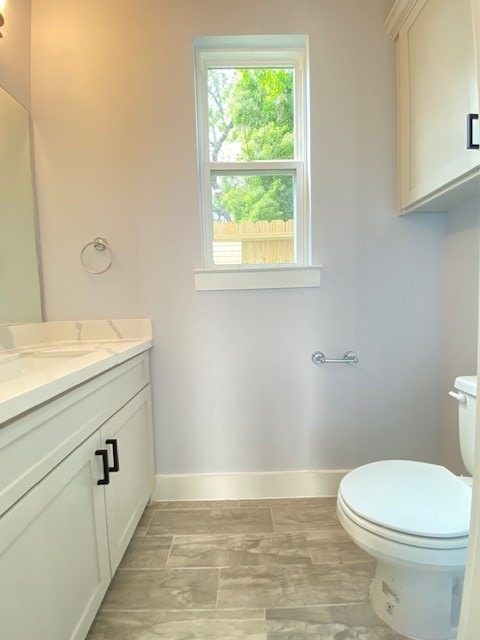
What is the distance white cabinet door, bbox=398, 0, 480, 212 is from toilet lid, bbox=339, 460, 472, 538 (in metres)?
1.04

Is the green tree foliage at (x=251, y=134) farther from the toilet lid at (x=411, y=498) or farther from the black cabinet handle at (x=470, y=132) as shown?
the toilet lid at (x=411, y=498)

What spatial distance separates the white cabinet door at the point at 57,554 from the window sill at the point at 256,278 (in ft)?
2.92

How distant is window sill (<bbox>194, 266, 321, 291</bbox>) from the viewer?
1620 mm

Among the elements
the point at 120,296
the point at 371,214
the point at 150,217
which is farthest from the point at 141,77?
the point at 371,214

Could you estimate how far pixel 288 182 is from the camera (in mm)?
1720

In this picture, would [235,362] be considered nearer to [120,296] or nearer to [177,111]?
[120,296]

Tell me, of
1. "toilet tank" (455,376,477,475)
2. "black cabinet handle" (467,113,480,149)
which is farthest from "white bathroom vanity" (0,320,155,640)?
"black cabinet handle" (467,113,480,149)

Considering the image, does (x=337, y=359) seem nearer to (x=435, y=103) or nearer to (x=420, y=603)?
(x=420, y=603)

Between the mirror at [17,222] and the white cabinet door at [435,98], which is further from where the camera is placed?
the mirror at [17,222]

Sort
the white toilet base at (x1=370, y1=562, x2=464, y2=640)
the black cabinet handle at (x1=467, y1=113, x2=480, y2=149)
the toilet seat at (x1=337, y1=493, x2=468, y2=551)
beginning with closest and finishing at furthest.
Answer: the toilet seat at (x1=337, y1=493, x2=468, y2=551)
the white toilet base at (x1=370, y1=562, x2=464, y2=640)
the black cabinet handle at (x1=467, y1=113, x2=480, y2=149)

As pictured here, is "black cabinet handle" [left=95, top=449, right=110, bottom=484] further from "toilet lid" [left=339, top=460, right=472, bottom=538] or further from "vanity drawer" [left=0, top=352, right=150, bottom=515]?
"toilet lid" [left=339, top=460, right=472, bottom=538]

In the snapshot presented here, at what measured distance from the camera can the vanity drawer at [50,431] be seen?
632 millimetres

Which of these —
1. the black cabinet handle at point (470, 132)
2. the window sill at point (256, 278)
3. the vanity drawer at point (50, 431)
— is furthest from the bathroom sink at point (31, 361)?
the black cabinet handle at point (470, 132)

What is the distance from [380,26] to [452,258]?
116 centimetres
